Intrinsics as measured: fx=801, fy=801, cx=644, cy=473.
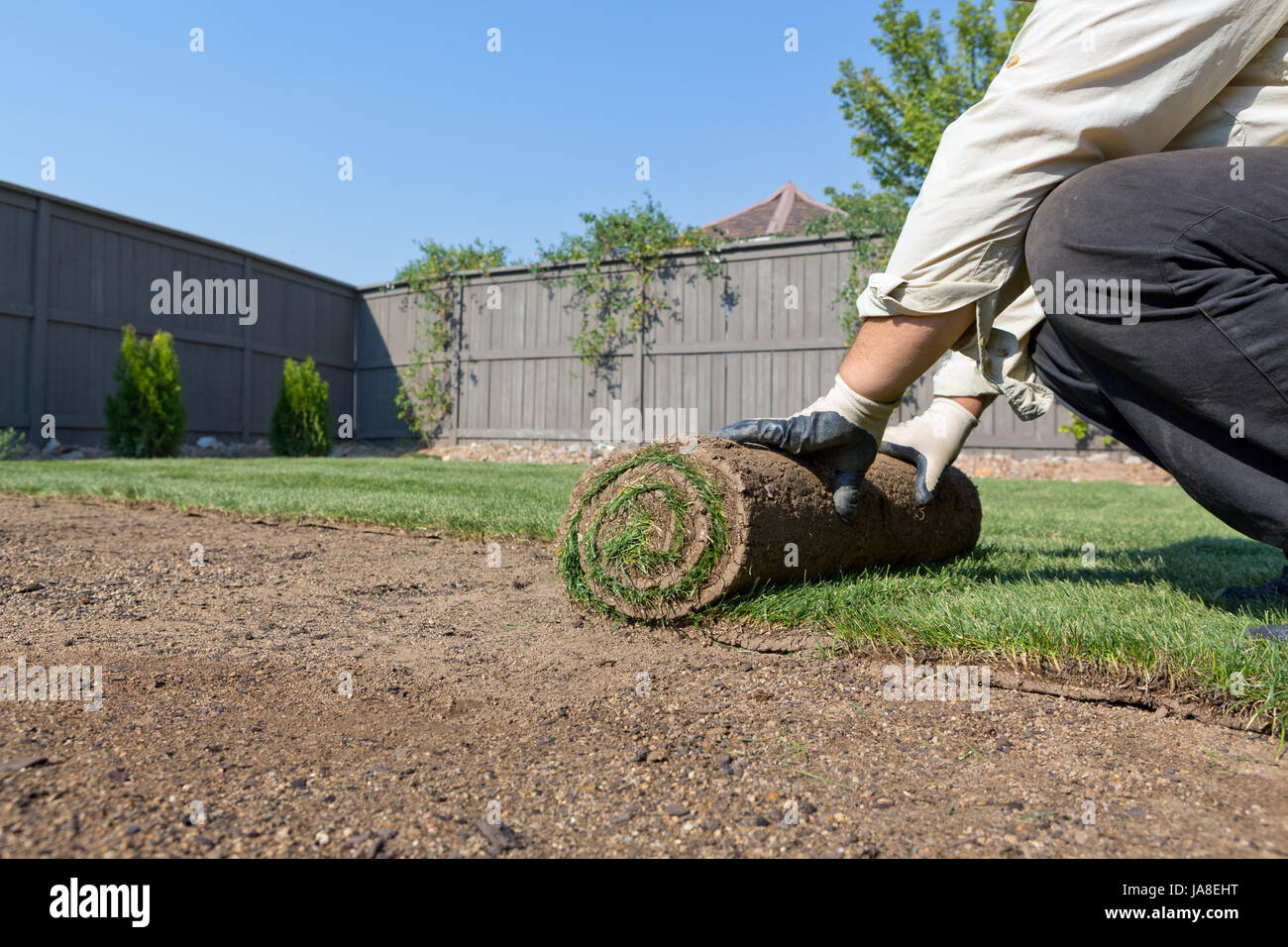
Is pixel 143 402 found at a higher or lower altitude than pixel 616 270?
lower

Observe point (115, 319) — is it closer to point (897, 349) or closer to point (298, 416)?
point (298, 416)

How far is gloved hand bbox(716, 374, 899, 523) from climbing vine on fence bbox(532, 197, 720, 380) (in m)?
9.36

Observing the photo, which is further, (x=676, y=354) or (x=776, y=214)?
(x=776, y=214)

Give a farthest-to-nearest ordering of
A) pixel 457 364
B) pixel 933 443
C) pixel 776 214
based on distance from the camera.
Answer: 1. pixel 776 214
2. pixel 457 364
3. pixel 933 443

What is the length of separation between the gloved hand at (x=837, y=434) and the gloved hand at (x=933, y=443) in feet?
1.44

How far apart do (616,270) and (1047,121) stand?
10.4m

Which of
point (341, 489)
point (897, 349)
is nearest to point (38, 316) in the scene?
point (341, 489)

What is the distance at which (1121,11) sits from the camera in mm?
1518

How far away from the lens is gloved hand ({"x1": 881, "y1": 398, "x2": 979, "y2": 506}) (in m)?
2.54

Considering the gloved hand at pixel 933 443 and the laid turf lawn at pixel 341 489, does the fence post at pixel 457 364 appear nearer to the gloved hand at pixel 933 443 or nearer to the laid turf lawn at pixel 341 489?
the laid turf lawn at pixel 341 489

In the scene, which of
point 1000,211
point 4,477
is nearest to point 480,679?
point 1000,211

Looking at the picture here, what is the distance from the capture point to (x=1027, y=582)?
7.93ft

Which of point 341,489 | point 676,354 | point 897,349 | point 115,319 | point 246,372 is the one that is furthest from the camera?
point 246,372

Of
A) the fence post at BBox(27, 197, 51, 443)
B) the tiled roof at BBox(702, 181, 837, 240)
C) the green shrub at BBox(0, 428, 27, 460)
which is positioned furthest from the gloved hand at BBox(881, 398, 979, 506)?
the tiled roof at BBox(702, 181, 837, 240)
